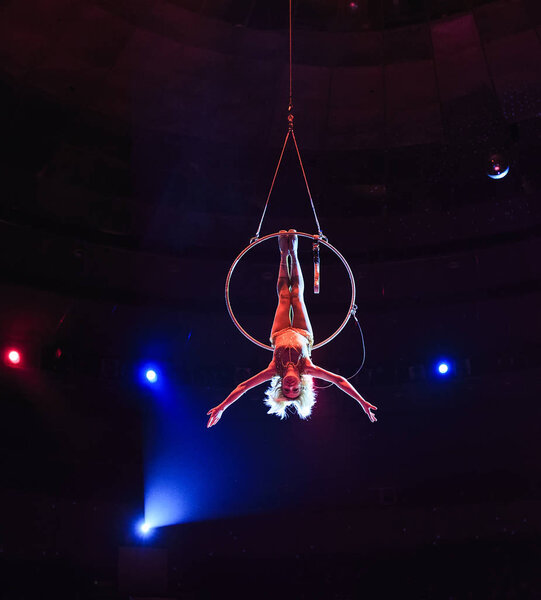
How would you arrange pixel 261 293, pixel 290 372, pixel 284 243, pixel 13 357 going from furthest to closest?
1. pixel 261 293
2. pixel 13 357
3. pixel 284 243
4. pixel 290 372

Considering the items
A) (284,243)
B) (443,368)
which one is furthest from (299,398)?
(443,368)

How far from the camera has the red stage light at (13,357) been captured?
10.2 meters

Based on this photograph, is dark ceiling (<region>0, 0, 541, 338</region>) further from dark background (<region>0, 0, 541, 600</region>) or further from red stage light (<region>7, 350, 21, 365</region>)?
red stage light (<region>7, 350, 21, 365</region>)

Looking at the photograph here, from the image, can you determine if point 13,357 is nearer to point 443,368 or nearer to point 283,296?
point 283,296

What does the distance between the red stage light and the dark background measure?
0.14m

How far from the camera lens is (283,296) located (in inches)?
314

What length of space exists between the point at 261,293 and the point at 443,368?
323cm

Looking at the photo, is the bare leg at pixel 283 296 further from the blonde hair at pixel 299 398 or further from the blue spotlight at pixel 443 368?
the blue spotlight at pixel 443 368

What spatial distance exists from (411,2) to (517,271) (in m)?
4.40

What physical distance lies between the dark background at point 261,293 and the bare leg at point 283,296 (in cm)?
349

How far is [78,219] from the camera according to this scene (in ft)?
35.3

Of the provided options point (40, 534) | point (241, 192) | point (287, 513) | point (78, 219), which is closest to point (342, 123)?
point (241, 192)

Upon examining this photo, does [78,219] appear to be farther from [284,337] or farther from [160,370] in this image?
[284,337]

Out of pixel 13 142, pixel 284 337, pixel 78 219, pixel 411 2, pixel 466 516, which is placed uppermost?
pixel 411 2
